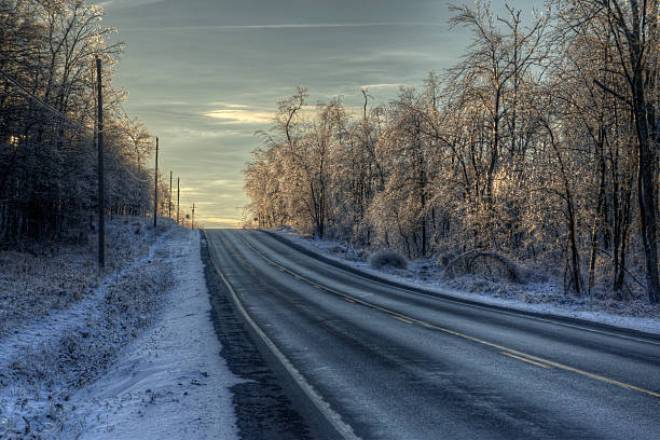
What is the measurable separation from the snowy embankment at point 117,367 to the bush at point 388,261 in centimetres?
1077

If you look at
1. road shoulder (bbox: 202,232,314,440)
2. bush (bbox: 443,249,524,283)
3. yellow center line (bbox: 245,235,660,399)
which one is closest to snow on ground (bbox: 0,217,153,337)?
road shoulder (bbox: 202,232,314,440)

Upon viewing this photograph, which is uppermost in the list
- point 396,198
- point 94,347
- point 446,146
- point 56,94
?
point 56,94

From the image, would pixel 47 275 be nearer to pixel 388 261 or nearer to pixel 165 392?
pixel 388 261

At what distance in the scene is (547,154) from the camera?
72.7 ft

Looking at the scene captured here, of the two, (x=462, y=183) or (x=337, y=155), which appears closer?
(x=462, y=183)

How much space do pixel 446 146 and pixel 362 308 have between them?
16.2 meters

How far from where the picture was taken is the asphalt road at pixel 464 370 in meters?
5.77

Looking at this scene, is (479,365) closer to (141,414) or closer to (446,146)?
(141,414)

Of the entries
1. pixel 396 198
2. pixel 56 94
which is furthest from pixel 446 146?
pixel 56 94

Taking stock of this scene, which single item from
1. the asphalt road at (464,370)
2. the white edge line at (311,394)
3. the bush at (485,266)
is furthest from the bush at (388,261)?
the white edge line at (311,394)

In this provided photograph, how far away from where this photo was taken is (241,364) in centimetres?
885

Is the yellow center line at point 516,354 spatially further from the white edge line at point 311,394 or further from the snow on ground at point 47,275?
the snow on ground at point 47,275

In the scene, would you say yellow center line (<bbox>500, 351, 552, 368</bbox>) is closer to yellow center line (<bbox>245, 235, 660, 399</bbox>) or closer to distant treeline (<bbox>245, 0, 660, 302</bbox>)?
yellow center line (<bbox>245, 235, 660, 399</bbox>)

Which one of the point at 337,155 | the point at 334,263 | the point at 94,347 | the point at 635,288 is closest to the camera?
the point at 94,347
